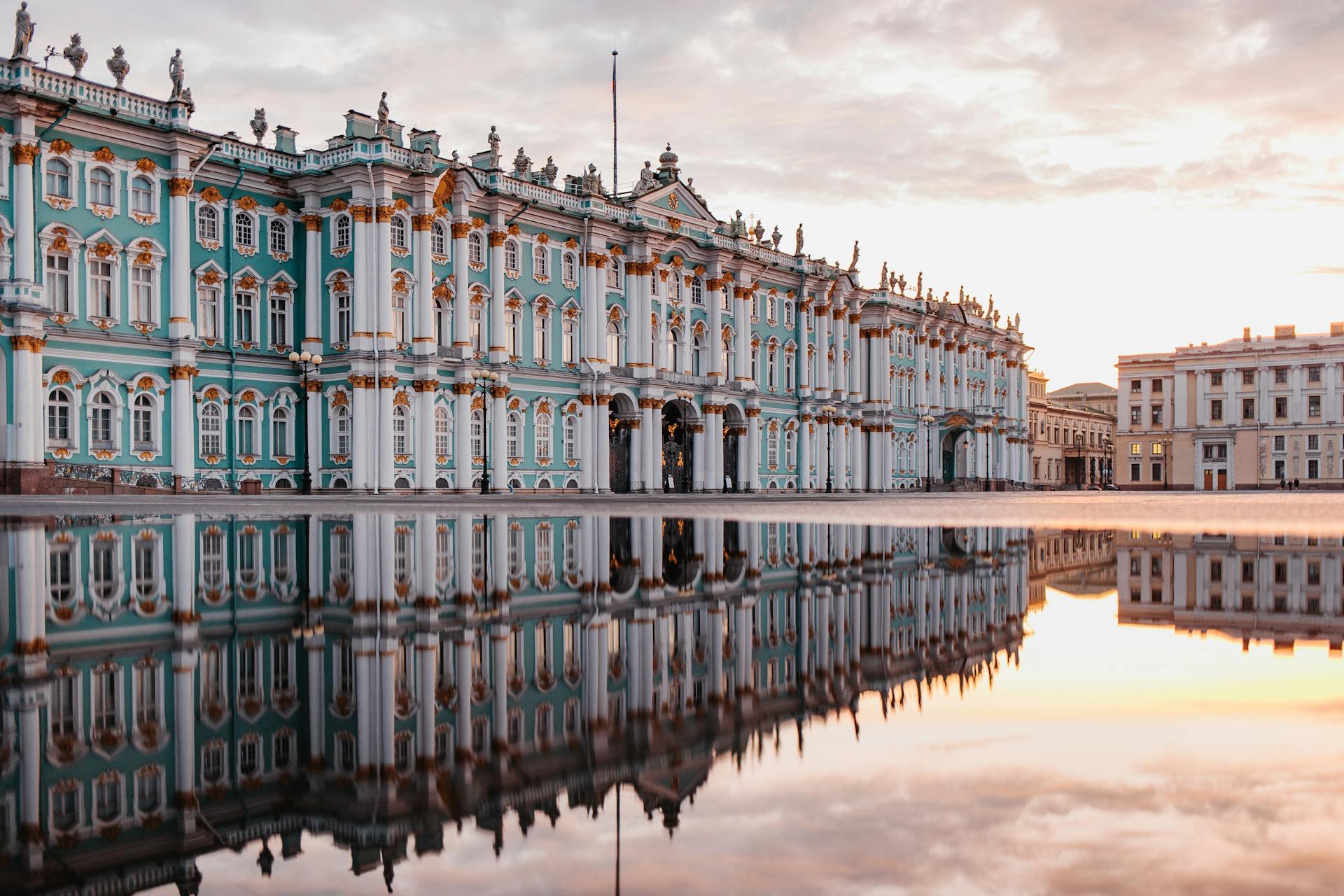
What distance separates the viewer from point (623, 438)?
62312 mm

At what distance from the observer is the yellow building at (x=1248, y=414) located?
122875 mm

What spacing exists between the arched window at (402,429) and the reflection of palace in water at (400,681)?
3620 centimetres

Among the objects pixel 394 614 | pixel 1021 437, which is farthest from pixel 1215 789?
pixel 1021 437

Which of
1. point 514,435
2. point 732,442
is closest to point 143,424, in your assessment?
point 514,435

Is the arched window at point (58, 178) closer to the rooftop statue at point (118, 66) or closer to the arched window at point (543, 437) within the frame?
the rooftop statue at point (118, 66)

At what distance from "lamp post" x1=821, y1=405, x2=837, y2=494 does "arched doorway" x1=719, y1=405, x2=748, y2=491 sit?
832cm

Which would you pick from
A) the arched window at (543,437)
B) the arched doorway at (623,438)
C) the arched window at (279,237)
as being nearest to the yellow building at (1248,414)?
the arched doorway at (623,438)

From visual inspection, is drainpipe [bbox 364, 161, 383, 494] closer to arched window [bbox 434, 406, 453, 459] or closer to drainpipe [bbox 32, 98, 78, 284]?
arched window [bbox 434, 406, 453, 459]

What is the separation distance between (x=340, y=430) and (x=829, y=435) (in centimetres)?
3598

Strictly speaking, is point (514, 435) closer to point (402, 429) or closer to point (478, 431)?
point (478, 431)

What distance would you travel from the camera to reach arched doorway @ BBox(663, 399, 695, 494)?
66.1m

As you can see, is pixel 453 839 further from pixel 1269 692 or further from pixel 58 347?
pixel 58 347

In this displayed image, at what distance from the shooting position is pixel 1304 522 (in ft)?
81.0

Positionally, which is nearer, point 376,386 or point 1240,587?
point 1240,587
